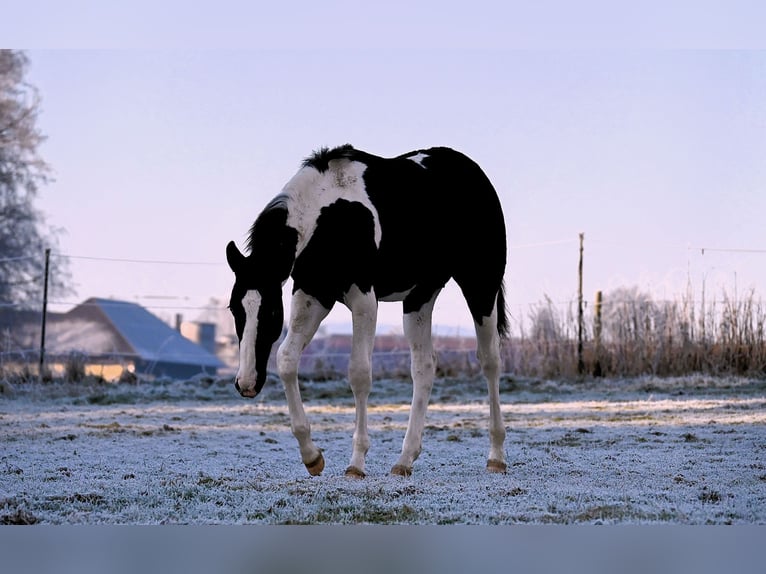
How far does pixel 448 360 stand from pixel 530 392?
2480 mm

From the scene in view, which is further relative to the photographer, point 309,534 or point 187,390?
point 187,390

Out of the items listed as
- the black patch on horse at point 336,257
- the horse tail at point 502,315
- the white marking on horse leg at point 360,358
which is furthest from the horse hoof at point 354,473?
the horse tail at point 502,315

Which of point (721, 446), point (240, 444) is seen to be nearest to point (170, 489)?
point (240, 444)

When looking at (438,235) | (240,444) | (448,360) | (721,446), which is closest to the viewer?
(438,235)

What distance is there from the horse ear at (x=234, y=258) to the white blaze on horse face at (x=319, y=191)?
27 centimetres

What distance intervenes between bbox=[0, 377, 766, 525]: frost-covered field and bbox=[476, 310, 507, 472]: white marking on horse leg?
0.50 ft

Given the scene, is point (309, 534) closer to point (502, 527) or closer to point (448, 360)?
point (502, 527)

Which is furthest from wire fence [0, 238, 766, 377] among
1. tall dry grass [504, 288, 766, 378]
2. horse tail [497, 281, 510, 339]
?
horse tail [497, 281, 510, 339]

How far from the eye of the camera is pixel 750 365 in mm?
10539

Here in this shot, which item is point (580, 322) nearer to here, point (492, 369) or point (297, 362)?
point (492, 369)

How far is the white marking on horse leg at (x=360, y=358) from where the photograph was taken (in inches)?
152

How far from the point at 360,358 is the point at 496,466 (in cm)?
83

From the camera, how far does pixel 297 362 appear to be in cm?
386

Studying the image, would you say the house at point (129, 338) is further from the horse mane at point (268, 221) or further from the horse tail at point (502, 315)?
the horse mane at point (268, 221)
